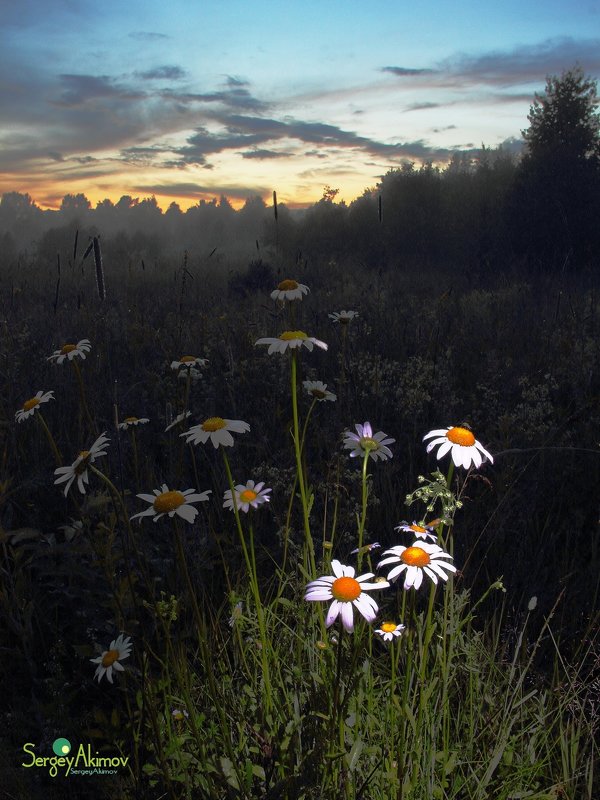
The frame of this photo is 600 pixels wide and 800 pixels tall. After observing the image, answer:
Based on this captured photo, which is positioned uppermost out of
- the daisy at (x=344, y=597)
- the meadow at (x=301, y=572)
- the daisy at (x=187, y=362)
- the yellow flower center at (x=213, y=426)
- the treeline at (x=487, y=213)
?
the treeline at (x=487, y=213)

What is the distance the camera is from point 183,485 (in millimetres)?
3164

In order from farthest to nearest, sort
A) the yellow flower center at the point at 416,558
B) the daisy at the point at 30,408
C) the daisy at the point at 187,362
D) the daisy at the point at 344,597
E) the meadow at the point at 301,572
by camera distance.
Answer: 1. the daisy at the point at 187,362
2. the daisy at the point at 30,408
3. the meadow at the point at 301,572
4. the yellow flower center at the point at 416,558
5. the daisy at the point at 344,597

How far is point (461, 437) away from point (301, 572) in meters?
1.07

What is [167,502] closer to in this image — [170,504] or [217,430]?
[170,504]

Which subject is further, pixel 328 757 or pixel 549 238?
pixel 549 238

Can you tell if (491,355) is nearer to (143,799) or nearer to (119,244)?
(143,799)

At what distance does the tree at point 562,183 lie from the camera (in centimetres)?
1376

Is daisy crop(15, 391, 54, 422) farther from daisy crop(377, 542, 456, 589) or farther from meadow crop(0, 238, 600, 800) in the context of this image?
daisy crop(377, 542, 456, 589)

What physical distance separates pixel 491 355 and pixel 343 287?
17.3ft

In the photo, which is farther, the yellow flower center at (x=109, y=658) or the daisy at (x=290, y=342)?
the yellow flower center at (x=109, y=658)

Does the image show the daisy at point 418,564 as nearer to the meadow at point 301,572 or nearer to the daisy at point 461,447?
the meadow at point 301,572

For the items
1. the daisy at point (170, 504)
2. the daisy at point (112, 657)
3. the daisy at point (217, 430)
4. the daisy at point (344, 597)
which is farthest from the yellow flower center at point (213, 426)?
the daisy at point (112, 657)

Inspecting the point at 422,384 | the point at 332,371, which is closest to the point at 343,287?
the point at 332,371

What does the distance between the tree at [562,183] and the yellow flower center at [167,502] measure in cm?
1378
